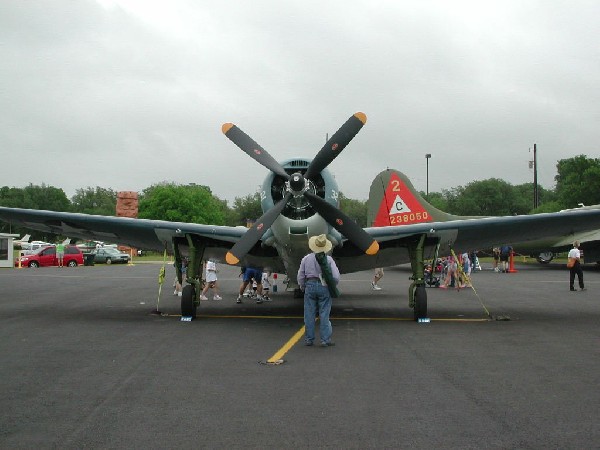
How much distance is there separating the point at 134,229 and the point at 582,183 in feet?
225

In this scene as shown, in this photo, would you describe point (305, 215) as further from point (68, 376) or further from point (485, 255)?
point (485, 255)

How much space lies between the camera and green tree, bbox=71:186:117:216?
150375mm

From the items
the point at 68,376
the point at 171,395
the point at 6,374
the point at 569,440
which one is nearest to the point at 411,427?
the point at 569,440

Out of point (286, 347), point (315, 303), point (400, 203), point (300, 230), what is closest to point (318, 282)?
point (315, 303)

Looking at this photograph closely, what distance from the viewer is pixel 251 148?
40.5 ft

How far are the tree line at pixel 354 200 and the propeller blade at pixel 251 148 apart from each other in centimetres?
4382

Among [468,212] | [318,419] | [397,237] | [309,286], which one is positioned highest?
[468,212]

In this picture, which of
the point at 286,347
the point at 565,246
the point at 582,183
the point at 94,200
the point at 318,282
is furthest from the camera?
the point at 94,200

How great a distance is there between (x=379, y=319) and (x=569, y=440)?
862 centimetres

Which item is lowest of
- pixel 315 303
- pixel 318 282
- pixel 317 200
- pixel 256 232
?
pixel 315 303

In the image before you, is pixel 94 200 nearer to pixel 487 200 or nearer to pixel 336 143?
pixel 487 200

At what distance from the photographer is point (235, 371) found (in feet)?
24.1

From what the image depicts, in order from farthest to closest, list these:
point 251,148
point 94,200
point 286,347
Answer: point 94,200 → point 251,148 → point 286,347

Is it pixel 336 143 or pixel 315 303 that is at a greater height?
pixel 336 143
